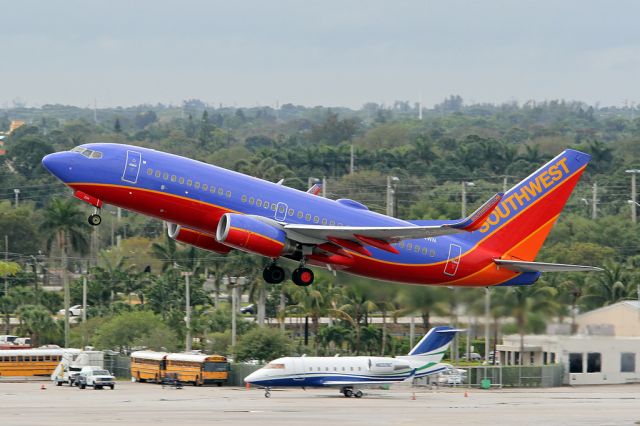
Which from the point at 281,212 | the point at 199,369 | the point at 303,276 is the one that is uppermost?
the point at 281,212

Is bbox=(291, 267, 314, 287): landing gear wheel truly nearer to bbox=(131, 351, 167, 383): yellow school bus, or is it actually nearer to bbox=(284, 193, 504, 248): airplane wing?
bbox=(284, 193, 504, 248): airplane wing

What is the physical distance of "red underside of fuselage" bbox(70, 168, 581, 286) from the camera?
65938 millimetres

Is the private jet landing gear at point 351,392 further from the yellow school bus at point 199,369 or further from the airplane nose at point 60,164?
the airplane nose at point 60,164

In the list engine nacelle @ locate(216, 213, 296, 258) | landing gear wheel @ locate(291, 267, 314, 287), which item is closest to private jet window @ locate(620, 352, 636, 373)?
landing gear wheel @ locate(291, 267, 314, 287)

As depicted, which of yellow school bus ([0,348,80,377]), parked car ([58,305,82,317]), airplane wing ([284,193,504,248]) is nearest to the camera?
airplane wing ([284,193,504,248])

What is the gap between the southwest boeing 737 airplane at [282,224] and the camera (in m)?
65.8

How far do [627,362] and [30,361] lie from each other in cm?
5393

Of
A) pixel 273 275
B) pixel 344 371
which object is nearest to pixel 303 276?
pixel 273 275

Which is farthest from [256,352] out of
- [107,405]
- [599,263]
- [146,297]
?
[599,263]

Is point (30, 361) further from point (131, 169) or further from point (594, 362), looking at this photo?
point (131, 169)

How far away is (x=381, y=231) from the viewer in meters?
66.3

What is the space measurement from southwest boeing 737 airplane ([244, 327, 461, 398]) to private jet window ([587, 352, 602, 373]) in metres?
14.3

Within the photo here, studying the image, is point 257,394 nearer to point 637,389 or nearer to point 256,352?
point 256,352

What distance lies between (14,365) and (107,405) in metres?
35.0
